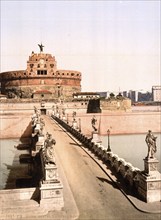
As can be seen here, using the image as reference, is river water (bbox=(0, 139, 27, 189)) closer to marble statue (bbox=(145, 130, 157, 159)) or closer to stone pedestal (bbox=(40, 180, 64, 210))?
stone pedestal (bbox=(40, 180, 64, 210))

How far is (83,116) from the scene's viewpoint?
42.2m

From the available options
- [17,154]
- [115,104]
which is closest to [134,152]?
[17,154]

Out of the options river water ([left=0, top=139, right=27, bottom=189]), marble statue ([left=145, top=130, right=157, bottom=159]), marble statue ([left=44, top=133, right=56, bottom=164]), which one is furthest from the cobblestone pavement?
river water ([left=0, top=139, right=27, bottom=189])

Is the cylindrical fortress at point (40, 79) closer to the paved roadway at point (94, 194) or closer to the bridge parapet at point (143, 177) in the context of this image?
the paved roadway at point (94, 194)

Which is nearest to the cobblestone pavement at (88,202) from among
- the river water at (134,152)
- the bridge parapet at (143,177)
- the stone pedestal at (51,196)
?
the stone pedestal at (51,196)

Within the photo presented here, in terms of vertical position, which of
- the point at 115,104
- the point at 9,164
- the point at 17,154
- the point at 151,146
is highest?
the point at 115,104

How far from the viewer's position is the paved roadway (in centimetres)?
957

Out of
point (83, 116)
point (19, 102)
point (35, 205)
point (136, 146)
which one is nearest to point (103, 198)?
point (35, 205)

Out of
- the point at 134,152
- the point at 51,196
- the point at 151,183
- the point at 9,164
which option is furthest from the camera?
the point at 134,152

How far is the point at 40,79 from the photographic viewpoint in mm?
62031

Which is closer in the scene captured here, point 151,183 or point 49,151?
point 151,183

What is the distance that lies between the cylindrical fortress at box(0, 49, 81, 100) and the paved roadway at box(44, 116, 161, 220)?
4566cm

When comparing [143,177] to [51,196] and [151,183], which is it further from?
[51,196]

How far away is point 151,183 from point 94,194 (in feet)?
6.72
